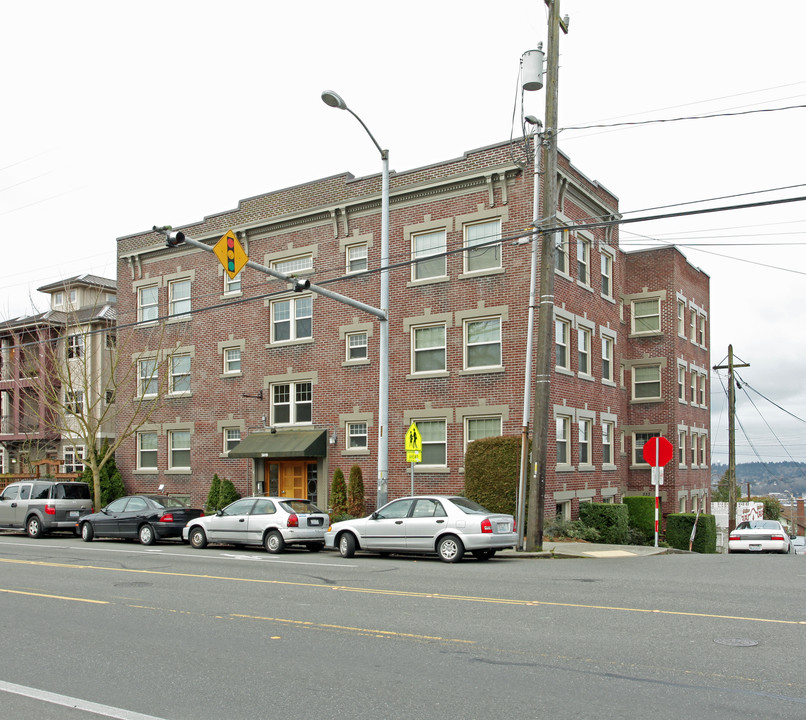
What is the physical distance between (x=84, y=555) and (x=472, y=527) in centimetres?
933

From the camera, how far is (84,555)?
19359mm

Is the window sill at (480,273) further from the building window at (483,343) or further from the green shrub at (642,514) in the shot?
the green shrub at (642,514)

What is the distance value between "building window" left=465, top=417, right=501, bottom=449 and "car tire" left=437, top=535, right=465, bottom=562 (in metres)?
7.04

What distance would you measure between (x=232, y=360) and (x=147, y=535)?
8.92m

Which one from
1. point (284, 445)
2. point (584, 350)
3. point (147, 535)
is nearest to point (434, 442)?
point (284, 445)

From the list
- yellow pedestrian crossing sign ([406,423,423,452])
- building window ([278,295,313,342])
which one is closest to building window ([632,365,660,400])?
building window ([278,295,313,342])

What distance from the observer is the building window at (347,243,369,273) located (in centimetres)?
2684

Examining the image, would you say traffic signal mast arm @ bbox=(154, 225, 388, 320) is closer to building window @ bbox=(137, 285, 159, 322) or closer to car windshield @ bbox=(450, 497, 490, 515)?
car windshield @ bbox=(450, 497, 490, 515)

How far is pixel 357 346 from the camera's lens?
26.8 metres

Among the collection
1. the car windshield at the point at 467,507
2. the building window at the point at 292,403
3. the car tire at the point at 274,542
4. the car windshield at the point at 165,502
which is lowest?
the car tire at the point at 274,542

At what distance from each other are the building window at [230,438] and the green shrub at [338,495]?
517 centimetres

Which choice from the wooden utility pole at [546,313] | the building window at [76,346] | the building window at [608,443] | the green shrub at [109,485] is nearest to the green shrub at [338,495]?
the wooden utility pole at [546,313]

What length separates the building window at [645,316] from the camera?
109 ft

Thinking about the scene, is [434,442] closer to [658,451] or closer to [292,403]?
[292,403]
